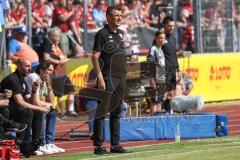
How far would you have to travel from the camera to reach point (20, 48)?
19.2 meters

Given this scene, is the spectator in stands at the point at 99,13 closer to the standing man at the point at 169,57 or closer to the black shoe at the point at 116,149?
the standing man at the point at 169,57

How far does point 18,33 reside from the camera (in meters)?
19.0

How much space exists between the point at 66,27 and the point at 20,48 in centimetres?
344

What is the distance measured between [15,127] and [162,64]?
211 inches

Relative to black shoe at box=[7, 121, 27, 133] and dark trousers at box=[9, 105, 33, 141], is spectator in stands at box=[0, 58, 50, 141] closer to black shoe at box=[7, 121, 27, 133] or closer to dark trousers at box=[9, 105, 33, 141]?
dark trousers at box=[9, 105, 33, 141]

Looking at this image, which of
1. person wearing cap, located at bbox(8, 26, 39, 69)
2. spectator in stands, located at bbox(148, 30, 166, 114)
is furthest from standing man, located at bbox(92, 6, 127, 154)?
person wearing cap, located at bbox(8, 26, 39, 69)

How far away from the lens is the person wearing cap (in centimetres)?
1897

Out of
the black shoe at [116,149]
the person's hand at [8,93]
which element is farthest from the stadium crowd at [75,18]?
the black shoe at [116,149]

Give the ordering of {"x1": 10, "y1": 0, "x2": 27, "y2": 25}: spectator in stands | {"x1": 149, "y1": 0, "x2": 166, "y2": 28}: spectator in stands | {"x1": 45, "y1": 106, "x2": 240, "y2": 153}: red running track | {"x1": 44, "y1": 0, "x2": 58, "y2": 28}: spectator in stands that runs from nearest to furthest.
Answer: {"x1": 45, "y1": 106, "x2": 240, "y2": 153}: red running track → {"x1": 10, "y1": 0, "x2": 27, "y2": 25}: spectator in stands → {"x1": 44, "y1": 0, "x2": 58, "y2": 28}: spectator in stands → {"x1": 149, "y1": 0, "x2": 166, "y2": 28}: spectator in stands

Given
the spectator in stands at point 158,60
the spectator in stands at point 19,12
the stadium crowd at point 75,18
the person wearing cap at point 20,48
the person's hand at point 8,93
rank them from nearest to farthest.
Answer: the person's hand at point 8,93, the spectator in stands at point 158,60, the person wearing cap at point 20,48, the spectator in stands at point 19,12, the stadium crowd at point 75,18

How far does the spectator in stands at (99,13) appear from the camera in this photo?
2409 cm

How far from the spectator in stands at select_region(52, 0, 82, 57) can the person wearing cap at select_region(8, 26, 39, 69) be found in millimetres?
2920

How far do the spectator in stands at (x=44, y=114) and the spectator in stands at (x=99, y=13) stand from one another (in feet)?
29.3

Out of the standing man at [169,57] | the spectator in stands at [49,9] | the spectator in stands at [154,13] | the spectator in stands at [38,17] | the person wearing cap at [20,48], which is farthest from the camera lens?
the spectator in stands at [154,13]
